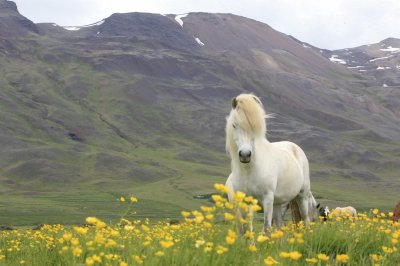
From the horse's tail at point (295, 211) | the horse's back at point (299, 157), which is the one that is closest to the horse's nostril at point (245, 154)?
the horse's back at point (299, 157)

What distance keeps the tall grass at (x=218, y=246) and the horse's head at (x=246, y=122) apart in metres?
3.03

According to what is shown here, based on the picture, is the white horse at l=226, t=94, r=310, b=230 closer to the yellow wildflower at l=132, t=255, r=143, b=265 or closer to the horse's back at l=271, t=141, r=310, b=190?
the horse's back at l=271, t=141, r=310, b=190

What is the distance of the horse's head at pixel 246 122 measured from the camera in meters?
12.0

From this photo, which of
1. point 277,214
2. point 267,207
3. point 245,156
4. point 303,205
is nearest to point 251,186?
point 267,207

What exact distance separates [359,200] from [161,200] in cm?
6607

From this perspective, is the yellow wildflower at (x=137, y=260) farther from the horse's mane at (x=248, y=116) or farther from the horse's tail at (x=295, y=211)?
the horse's tail at (x=295, y=211)

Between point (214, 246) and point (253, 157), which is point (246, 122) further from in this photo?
point (214, 246)

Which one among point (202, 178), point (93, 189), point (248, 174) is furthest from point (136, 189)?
point (248, 174)

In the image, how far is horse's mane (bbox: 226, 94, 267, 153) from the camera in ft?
39.4

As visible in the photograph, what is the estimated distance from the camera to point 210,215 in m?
5.49

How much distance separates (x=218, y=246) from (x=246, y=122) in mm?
7006

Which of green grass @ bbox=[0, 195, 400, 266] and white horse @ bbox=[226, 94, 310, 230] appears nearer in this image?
green grass @ bbox=[0, 195, 400, 266]

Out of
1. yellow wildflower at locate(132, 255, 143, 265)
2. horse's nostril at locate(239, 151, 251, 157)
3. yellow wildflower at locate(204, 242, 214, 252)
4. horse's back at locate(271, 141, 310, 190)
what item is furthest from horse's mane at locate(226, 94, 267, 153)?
yellow wildflower at locate(132, 255, 143, 265)

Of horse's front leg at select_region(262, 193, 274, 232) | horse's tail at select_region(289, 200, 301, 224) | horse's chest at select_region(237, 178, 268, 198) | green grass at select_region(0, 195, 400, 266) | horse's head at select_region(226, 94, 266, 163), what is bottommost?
horse's tail at select_region(289, 200, 301, 224)
